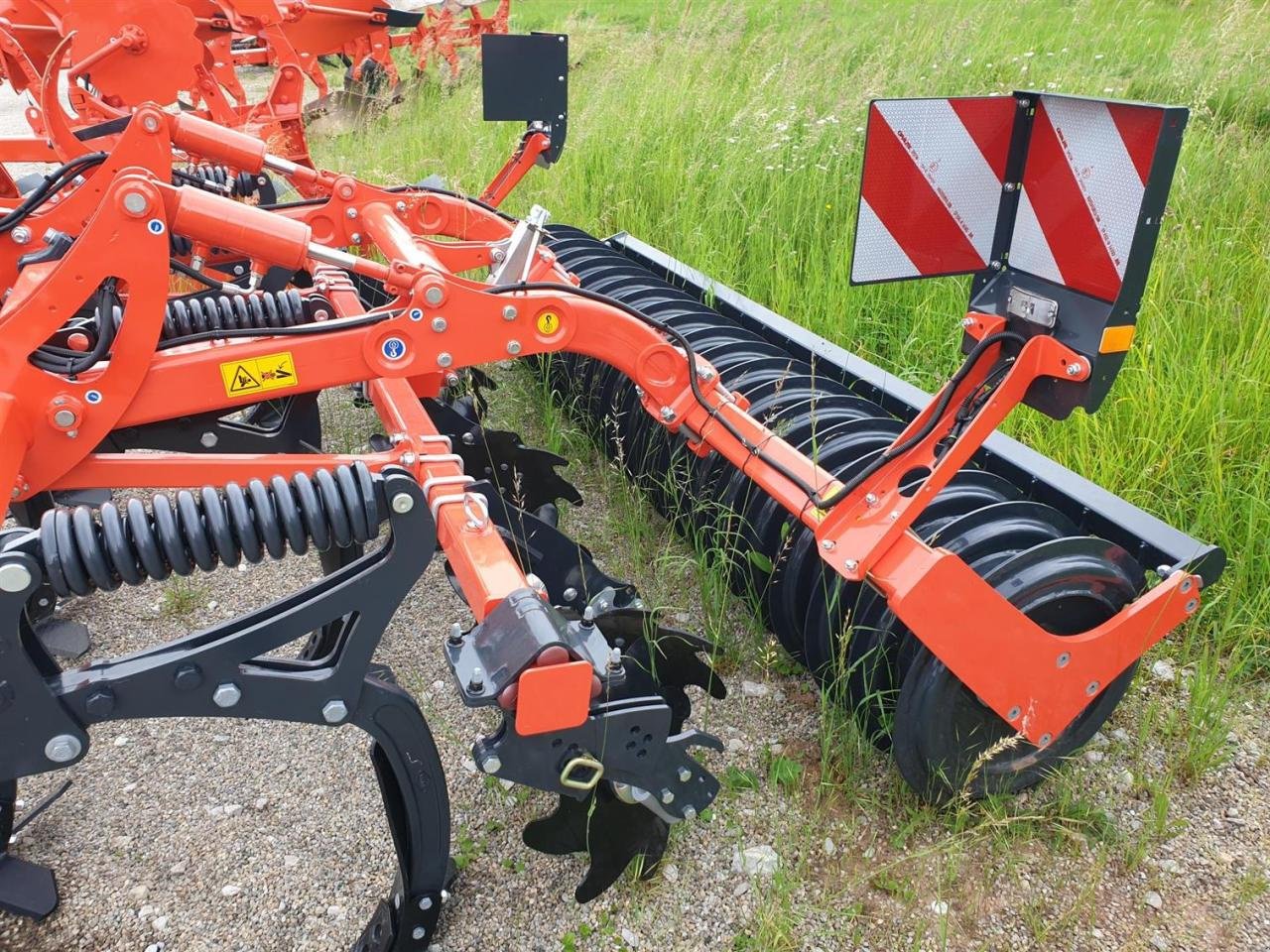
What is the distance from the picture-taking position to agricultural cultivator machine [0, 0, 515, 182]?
4641mm

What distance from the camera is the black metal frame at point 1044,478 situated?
2.11m

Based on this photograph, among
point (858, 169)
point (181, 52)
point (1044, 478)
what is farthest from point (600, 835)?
point (181, 52)

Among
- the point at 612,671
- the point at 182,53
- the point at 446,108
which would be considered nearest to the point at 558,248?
the point at 182,53

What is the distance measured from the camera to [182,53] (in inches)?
190

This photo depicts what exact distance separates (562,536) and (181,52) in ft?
12.3

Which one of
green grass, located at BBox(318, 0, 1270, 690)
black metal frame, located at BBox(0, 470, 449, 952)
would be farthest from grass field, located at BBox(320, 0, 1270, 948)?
black metal frame, located at BBox(0, 470, 449, 952)

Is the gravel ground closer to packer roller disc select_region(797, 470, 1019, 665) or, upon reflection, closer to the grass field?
the grass field

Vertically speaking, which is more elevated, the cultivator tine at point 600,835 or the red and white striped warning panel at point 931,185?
the red and white striped warning panel at point 931,185

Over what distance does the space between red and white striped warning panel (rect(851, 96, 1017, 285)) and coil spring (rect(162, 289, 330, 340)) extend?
1.70 meters

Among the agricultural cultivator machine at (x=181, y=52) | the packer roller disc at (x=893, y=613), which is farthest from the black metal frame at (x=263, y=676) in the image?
the agricultural cultivator machine at (x=181, y=52)

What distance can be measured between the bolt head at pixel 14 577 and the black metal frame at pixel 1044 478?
6.96ft

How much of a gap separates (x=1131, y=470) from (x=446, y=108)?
6739 mm

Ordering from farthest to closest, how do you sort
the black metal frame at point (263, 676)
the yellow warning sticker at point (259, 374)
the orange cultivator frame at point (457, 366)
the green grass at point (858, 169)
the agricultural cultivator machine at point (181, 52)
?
1. the agricultural cultivator machine at point (181, 52)
2. the green grass at point (858, 169)
3. the yellow warning sticker at point (259, 374)
4. the orange cultivator frame at point (457, 366)
5. the black metal frame at point (263, 676)

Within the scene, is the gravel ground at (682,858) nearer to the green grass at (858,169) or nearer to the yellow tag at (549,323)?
the green grass at (858,169)
